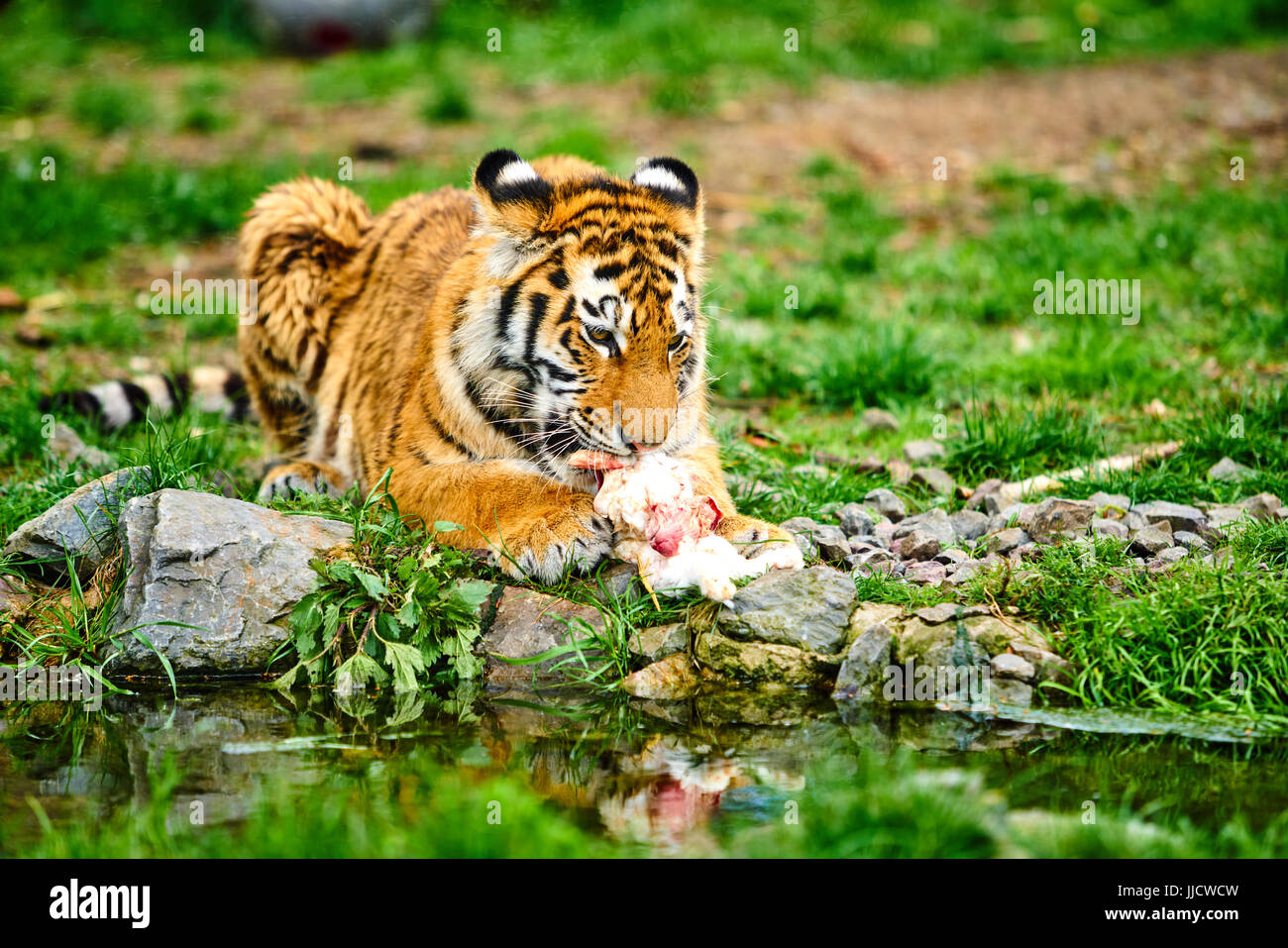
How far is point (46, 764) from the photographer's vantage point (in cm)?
365

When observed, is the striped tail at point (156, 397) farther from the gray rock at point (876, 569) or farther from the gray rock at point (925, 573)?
the gray rock at point (925, 573)

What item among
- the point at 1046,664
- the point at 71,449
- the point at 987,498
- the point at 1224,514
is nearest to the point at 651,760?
the point at 1046,664

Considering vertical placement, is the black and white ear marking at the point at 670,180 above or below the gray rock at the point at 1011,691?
above

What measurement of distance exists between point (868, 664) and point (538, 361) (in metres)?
1.61

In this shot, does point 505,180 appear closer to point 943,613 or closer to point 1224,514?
point 943,613

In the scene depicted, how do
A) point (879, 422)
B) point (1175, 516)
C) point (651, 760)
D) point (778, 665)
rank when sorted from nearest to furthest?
1. point (651, 760)
2. point (778, 665)
3. point (1175, 516)
4. point (879, 422)

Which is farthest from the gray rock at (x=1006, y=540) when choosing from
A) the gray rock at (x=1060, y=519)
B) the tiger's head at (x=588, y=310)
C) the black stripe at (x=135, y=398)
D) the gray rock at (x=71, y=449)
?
the black stripe at (x=135, y=398)

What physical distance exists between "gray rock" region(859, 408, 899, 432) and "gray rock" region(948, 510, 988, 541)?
127 centimetres

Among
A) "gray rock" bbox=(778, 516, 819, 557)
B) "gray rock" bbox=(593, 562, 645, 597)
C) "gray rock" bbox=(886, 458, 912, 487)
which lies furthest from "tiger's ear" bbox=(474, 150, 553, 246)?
"gray rock" bbox=(886, 458, 912, 487)

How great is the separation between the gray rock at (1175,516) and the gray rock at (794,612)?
57.8 inches

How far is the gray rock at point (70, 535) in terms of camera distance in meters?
4.65

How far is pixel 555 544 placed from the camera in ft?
14.7

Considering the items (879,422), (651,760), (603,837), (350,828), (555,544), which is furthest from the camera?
(879,422)
